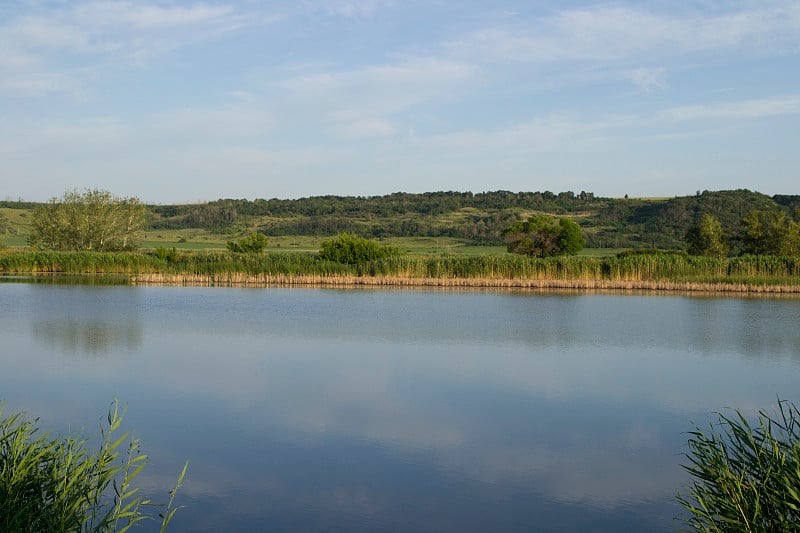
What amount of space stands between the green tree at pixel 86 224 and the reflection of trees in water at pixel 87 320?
18.7 metres

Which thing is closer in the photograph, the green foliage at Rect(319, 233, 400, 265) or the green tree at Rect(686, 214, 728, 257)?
the green foliage at Rect(319, 233, 400, 265)

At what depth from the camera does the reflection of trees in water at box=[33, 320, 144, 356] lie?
1344 cm

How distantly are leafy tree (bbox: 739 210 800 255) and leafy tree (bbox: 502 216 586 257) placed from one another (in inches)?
305

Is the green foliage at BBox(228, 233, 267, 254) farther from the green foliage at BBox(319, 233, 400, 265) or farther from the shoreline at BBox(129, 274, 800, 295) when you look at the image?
the shoreline at BBox(129, 274, 800, 295)

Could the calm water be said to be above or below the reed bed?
below

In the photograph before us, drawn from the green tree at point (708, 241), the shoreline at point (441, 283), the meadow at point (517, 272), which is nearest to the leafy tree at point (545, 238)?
the green tree at point (708, 241)

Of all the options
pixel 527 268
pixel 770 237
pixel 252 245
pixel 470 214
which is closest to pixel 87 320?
pixel 527 268

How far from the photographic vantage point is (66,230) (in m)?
42.8

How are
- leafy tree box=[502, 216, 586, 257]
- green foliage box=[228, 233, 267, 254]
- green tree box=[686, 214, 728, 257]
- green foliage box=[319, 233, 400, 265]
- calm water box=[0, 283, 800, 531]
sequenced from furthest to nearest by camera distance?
leafy tree box=[502, 216, 586, 257], green foliage box=[228, 233, 267, 254], green tree box=[686, 214, 728, 257], green foliage box=[319, 233, 400, 265], calm water box=[0, 283, 800, 531]

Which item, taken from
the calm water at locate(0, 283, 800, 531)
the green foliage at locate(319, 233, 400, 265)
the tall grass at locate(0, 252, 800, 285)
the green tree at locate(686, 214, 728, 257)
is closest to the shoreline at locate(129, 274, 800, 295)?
the tall grass at locate(0, 252, 800, 285)

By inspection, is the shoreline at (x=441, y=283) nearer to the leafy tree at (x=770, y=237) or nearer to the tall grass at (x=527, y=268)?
the tall grass at (x=527, y=268)

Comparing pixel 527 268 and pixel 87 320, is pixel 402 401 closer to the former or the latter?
pixel 87 320

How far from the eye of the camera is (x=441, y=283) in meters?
29.6

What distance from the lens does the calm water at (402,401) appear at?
21.1 ft
